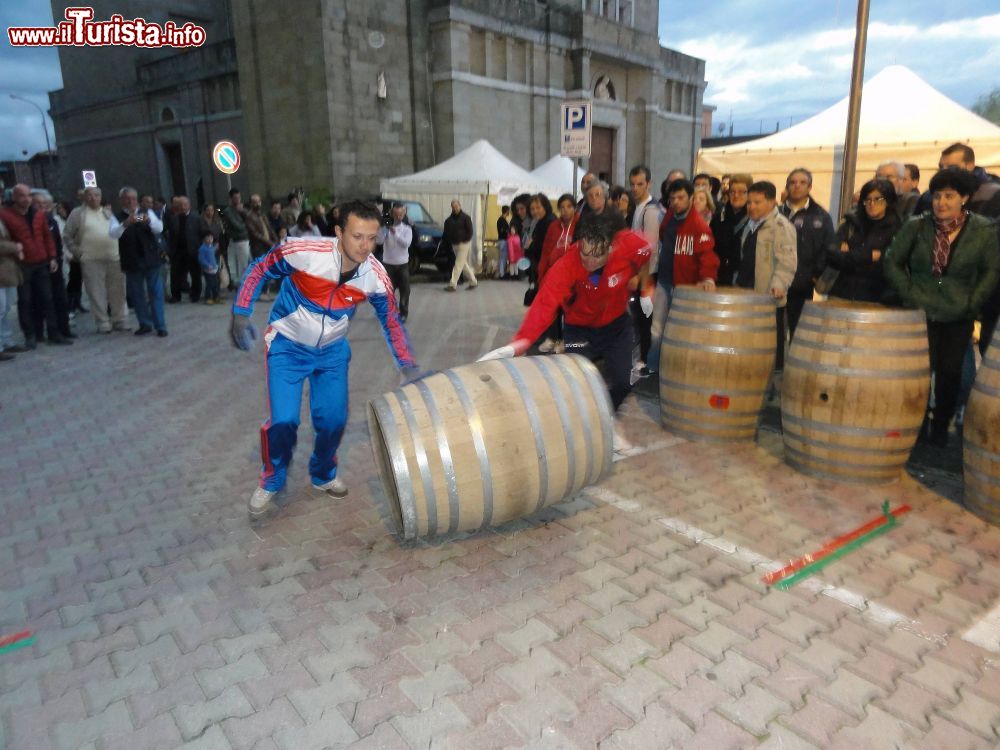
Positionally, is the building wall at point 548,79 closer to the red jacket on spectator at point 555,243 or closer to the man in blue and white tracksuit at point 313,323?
the red jacket on spectator at point 555,243

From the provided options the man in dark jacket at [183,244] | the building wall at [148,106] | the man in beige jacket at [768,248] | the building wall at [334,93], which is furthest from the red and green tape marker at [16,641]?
the building wall at [148,106]

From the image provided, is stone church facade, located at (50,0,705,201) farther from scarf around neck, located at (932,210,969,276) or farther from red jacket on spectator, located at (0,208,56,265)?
scarf around neck, located at (932,210,969,276)

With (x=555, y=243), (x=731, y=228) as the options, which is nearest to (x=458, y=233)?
(x=555, y=243)

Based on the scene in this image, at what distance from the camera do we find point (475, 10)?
78.8 ft

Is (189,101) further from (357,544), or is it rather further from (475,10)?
(357,544)

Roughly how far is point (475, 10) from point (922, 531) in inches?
963

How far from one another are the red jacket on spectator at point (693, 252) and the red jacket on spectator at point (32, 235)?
748 centimetres

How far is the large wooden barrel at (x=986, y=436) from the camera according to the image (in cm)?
369

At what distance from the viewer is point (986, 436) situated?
3729mm

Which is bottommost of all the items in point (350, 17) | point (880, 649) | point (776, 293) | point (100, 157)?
point (880, 649)

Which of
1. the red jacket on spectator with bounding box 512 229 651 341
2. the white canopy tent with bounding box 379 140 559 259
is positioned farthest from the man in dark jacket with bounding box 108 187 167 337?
the white canopy tent with bounding box 379 140 559 259

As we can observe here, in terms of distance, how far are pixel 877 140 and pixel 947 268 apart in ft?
21.1

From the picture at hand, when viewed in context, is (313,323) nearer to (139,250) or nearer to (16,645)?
(16,645)

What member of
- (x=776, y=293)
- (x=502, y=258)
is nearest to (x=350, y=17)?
(x=502, y=258)
